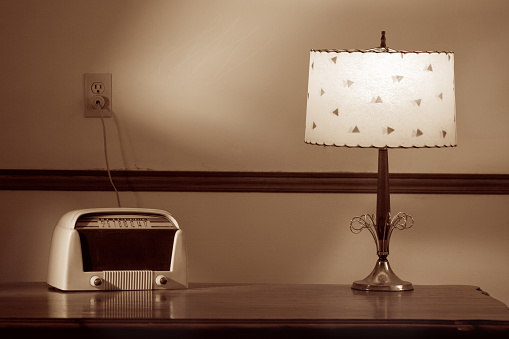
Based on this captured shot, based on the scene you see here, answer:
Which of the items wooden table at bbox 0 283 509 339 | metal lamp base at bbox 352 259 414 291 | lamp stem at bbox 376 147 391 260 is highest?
lamp stem at bbox 376 147 391 260

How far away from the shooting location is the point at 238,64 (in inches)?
82.9

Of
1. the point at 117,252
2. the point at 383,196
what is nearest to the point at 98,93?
the point at 117,252

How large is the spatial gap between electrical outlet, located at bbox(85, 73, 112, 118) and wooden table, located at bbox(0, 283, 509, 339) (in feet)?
1.72

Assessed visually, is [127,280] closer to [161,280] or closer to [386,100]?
[161,280]

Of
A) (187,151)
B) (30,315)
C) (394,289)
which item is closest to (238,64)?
(187,151)

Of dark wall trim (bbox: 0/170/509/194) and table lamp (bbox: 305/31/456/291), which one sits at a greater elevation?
table lamp (bbox: 305/31/456/291)

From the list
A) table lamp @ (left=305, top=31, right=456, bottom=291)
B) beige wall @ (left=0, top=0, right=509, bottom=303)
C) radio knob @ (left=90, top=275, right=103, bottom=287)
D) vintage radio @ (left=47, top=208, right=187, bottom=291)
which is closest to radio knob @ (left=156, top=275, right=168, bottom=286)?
vintage radio @ (left=47, top=208, right=187, bottom=291)

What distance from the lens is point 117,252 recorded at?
5.97 feet

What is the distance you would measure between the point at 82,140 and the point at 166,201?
0.25 meters

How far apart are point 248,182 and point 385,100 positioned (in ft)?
1.68

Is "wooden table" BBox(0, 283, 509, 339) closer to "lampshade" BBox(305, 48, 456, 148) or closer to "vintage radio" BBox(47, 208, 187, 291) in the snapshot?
"vintage radio" BBox(47, 208, 187, 291)

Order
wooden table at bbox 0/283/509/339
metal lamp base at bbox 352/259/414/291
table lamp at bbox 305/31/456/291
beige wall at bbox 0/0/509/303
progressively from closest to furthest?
wooden table at bbox 0/283/509/339
table lamp at bbox 305/31/456/291
metal lamp base at bbox 352/259/414/291
beige wall at bbox 0/0/509/303

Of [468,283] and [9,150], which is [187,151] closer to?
[9,150]

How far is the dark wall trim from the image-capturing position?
2.11m
